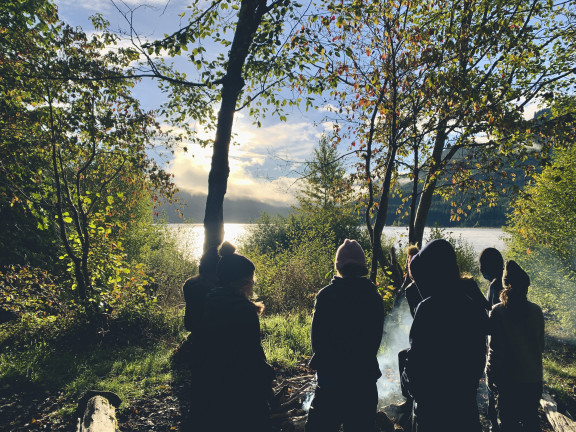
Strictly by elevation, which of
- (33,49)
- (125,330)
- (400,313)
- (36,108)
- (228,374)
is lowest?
(125,330)

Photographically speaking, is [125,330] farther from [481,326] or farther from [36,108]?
[481,326]

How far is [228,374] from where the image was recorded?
2.25m

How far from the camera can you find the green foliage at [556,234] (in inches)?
461

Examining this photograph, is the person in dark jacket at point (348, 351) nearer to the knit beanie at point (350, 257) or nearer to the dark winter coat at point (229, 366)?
the knit beanie at point (350, 257)

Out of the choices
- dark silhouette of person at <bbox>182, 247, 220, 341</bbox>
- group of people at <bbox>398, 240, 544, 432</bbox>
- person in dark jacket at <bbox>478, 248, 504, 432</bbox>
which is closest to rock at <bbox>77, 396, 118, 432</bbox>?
dark silhouette of person at <bbox>182, 247, 220, 341</bbox>

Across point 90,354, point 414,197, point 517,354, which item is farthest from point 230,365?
point 90,354

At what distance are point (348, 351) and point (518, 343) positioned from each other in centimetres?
200

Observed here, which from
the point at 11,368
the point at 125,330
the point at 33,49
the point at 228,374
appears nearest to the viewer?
the point at 228,374

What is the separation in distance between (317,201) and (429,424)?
98.7 feet

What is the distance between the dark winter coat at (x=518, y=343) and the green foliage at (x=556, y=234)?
1004cm

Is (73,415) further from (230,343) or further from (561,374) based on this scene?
(561,374)

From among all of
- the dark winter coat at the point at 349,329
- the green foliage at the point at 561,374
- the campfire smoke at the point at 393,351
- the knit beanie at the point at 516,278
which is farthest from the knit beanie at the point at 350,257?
the green foliage at the point at 561,374

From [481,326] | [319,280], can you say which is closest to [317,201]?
[319,280]

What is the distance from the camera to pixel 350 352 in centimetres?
268
